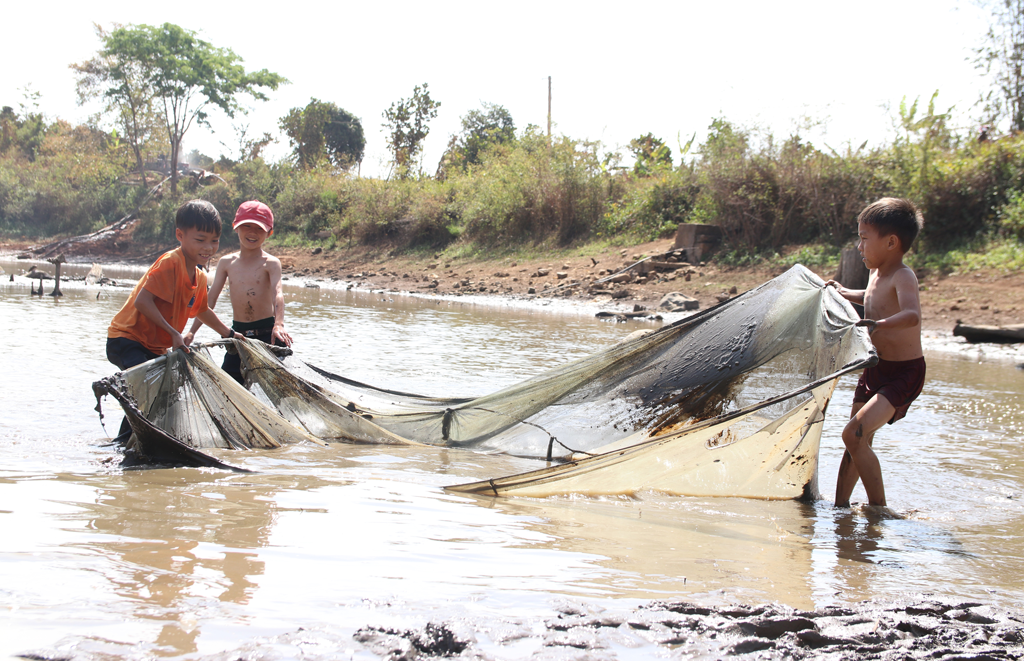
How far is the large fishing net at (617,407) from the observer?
9.87 feet

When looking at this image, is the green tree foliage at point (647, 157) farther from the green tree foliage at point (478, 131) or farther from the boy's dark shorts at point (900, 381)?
the boy's dark shorts at point (900, 381)

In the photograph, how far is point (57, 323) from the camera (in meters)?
8.63

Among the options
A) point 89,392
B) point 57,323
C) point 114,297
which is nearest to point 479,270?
point 114,297

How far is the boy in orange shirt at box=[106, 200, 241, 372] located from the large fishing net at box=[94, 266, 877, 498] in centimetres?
24

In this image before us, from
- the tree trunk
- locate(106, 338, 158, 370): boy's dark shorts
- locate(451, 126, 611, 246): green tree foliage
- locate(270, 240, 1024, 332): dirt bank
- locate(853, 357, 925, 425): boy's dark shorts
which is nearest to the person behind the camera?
locate(853, 357, 925, 425): boy's dark shorts

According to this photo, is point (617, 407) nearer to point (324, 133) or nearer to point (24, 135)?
point (324, 133)

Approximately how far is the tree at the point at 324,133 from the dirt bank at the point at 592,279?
11918 millimetres

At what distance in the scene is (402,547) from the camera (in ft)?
7.70

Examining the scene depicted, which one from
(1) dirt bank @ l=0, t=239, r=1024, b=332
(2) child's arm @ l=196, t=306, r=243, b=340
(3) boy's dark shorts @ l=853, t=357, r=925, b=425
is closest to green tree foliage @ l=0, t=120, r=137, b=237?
(1) dirt bank @ l=0, t=239, r=1024, b=332

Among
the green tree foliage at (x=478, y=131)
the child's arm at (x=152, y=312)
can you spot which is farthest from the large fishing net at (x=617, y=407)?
the green tree foliage at (x=478, y=131)

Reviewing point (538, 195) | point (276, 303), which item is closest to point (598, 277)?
point (538, 195)

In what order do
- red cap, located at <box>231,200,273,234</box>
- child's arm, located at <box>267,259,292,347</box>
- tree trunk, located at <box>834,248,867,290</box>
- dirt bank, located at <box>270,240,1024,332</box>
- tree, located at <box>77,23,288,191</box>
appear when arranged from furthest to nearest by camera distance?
tree, located at <box>77,23,288,191</box>, tree trunk, located at <box>834,248,867,290</box>, dirt bank, located at <box>270,240,1024,332</box>, child's arm, located at <box>267,259,292,347</box>, red cap, located at <box>231,200,273,234</box>

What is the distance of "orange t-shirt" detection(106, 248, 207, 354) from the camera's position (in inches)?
135

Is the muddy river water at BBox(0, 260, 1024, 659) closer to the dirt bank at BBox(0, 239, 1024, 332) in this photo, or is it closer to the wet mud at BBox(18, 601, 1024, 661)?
the wet mud at BBox(18, 601, 1024, 661)
